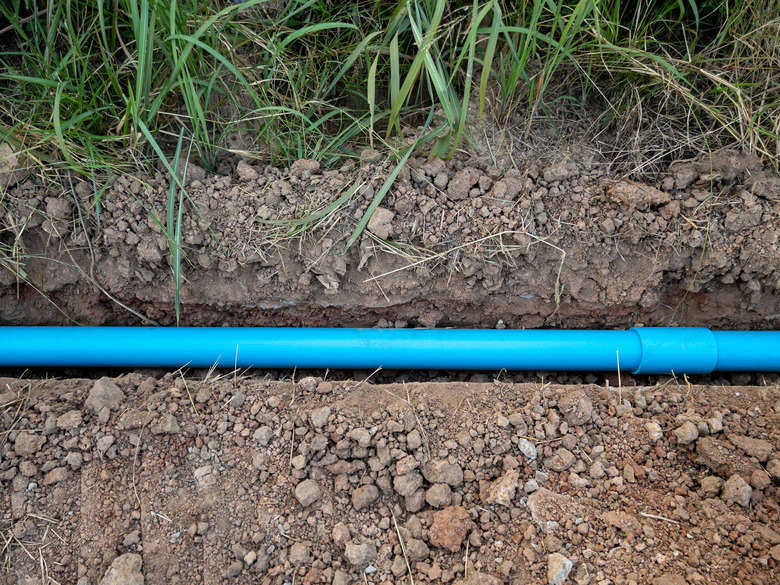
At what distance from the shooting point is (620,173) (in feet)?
6.21

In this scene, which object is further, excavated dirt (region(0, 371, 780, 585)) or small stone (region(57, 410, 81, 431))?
small stone (region(57, 410, 81, 431))

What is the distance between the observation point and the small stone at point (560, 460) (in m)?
1.49

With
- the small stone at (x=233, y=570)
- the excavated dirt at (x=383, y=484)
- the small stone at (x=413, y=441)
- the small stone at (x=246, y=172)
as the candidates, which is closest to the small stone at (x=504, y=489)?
the excavated dirt at (x=383, y=484)

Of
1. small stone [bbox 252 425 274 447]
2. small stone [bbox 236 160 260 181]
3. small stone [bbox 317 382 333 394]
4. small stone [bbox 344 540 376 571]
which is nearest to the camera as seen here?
small stone [bbox 344 540 376 571]

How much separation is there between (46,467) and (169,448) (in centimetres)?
33

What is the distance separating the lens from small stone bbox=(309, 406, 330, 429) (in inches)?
60.8

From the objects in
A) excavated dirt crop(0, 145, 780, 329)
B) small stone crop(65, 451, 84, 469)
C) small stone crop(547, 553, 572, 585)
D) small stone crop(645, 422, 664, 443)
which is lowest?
small stone crop(65, 451, 84, 469)

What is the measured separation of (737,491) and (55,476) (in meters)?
1.81

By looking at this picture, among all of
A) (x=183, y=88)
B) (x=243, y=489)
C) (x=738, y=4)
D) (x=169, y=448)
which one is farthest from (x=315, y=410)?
(x=738, y=4)

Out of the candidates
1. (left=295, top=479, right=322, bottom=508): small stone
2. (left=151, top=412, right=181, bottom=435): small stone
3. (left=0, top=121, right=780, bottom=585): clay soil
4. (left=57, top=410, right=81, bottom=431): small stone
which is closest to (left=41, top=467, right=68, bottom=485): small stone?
(left=0, top=121, right=780, bottom=585): clay soil

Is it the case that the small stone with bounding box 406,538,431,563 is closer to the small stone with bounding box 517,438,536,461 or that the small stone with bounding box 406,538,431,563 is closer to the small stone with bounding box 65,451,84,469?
the small stone with bounding box 517,438,536,461

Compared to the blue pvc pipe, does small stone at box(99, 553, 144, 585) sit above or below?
below

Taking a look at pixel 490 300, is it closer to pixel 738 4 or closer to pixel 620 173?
pixel 620 173

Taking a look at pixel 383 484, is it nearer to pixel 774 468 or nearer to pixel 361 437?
pixel 361 437
